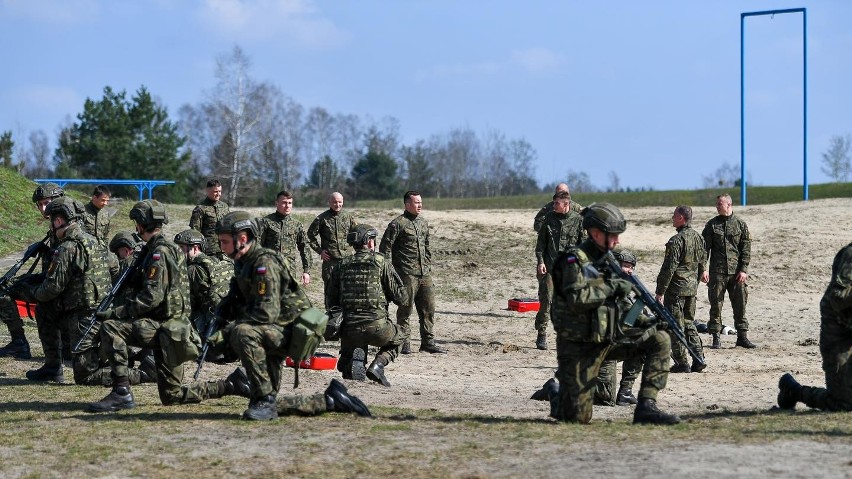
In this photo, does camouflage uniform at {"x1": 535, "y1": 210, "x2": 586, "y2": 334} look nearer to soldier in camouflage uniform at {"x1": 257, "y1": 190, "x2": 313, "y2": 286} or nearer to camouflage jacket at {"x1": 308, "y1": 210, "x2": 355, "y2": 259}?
camouflage jacket at {"x1": 308, "y1": 210, "x2": 355, "y2": 259}

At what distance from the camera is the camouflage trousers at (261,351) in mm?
9828

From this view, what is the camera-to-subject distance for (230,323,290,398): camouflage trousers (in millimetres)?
9828

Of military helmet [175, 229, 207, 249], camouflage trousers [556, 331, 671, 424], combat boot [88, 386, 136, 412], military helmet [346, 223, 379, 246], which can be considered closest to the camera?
camouflage trousers [556, 331, 671, 424]

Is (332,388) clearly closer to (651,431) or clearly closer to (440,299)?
(651,431)

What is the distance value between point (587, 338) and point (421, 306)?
7380 mm

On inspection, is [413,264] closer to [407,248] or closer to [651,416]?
[407,248]

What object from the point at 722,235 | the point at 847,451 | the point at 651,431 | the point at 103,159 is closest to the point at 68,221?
the point at 651,431

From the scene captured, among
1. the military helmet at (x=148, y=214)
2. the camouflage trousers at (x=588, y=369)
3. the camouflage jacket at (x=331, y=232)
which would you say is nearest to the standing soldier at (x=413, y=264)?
the camouflage jacket at (x=331, y=232)

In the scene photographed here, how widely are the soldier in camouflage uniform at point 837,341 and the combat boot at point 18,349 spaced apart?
896 cm

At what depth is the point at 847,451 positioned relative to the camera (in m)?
8.47

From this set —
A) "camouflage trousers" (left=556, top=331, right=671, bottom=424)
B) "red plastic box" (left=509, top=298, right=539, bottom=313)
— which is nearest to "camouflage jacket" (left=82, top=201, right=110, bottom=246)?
"red plastic box" (left=509, top=298, right=539, bottom=313)

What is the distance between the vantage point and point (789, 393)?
11062 mm

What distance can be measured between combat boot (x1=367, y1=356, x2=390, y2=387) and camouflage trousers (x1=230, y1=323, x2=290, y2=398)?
10.5ft


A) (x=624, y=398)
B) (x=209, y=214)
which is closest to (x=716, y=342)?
(x=624, y=398)
